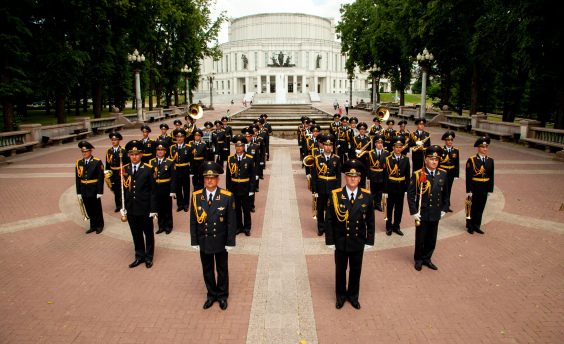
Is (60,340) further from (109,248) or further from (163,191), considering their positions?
(163,191)

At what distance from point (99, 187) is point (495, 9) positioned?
27017 mm

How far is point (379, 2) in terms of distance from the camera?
4578 centimetres

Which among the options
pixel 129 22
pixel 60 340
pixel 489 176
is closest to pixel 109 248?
pixel 60 340

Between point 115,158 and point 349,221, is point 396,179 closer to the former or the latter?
point 349,221

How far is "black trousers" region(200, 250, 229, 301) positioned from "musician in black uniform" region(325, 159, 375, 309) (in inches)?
69.3

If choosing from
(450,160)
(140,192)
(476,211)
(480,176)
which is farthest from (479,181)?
(140,192)

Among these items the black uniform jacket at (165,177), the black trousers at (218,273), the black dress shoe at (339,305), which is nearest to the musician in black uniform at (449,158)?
the black dress shoe at (339,305)

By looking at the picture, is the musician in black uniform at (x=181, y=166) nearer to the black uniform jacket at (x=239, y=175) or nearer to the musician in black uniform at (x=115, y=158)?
the musician in black uniform at (x=115, y=158)

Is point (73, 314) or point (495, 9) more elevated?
point (495, 9)

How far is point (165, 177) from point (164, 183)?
0.16m

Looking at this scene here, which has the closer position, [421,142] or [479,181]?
[479,181]

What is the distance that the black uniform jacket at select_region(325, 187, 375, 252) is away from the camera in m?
5.62

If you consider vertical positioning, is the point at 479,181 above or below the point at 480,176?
below

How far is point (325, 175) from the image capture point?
8.87 m
